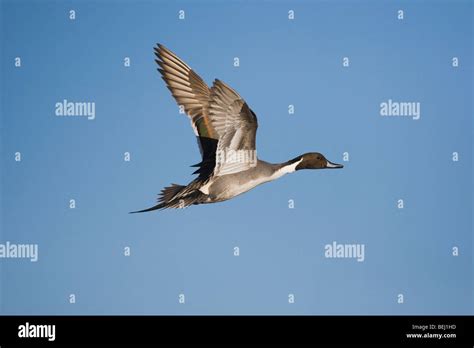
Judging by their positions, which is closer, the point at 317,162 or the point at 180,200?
the point at 180,200

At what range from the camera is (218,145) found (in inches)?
403

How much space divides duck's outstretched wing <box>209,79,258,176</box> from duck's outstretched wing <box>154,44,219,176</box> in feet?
1.91

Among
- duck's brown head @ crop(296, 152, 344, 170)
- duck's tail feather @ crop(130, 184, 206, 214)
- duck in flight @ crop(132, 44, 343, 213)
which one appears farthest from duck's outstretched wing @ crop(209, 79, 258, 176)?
duck's brown head @ crop(296, 152, 344, 170)

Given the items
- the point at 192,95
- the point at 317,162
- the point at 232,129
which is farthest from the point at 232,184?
the point at 317,162

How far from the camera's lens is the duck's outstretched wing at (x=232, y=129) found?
32.5 ft

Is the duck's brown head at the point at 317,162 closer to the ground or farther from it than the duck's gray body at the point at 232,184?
farther from it

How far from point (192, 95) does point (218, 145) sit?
4.38ft

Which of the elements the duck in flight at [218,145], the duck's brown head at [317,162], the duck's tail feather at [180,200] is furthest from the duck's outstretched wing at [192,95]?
the duck's brown head at [317,162]

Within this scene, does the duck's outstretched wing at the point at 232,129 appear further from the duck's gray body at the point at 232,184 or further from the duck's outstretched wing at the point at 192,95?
the duck's outstretched wing at the point at 192,95

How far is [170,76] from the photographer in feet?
36.7

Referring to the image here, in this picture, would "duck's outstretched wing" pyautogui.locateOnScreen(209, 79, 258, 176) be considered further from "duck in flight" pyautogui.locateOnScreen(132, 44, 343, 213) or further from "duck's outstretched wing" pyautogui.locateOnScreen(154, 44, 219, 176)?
"duck's outstretched wing" pyautogui.locateOnScreen(154, 44, 219, 176)

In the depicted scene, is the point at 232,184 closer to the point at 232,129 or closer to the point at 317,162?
the point at 232,129
